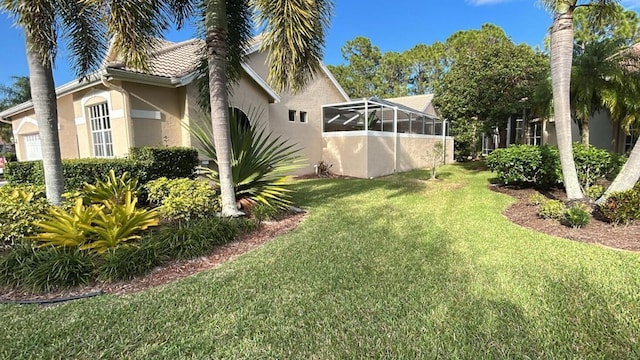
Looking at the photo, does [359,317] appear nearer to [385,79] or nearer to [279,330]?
[279,330]

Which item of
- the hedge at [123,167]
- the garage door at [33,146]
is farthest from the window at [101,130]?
the garage door at [33,146]

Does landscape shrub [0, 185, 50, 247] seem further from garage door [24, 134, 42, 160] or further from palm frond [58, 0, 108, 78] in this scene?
garage door [24, 134, 42, 160]

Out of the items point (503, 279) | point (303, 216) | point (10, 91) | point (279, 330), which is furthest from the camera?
point (10, 91)

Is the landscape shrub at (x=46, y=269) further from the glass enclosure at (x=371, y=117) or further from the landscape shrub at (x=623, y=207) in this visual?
the glass enclosure at (x=371, y=117)

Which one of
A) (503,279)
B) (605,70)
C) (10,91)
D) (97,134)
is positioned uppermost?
(10,91)

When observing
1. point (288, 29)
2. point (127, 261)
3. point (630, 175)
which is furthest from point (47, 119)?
point (630, 175)

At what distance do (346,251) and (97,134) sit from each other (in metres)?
10.7

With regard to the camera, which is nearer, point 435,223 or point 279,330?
point 279,330

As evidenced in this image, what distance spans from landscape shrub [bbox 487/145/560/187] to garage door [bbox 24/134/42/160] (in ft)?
73.5

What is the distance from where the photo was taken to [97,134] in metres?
11.1

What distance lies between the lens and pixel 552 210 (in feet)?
22.1

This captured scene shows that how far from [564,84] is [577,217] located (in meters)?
3.01

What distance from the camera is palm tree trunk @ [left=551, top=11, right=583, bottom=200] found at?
6.80 m

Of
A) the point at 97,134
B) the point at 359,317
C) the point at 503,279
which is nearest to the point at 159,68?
the point at 97,134
